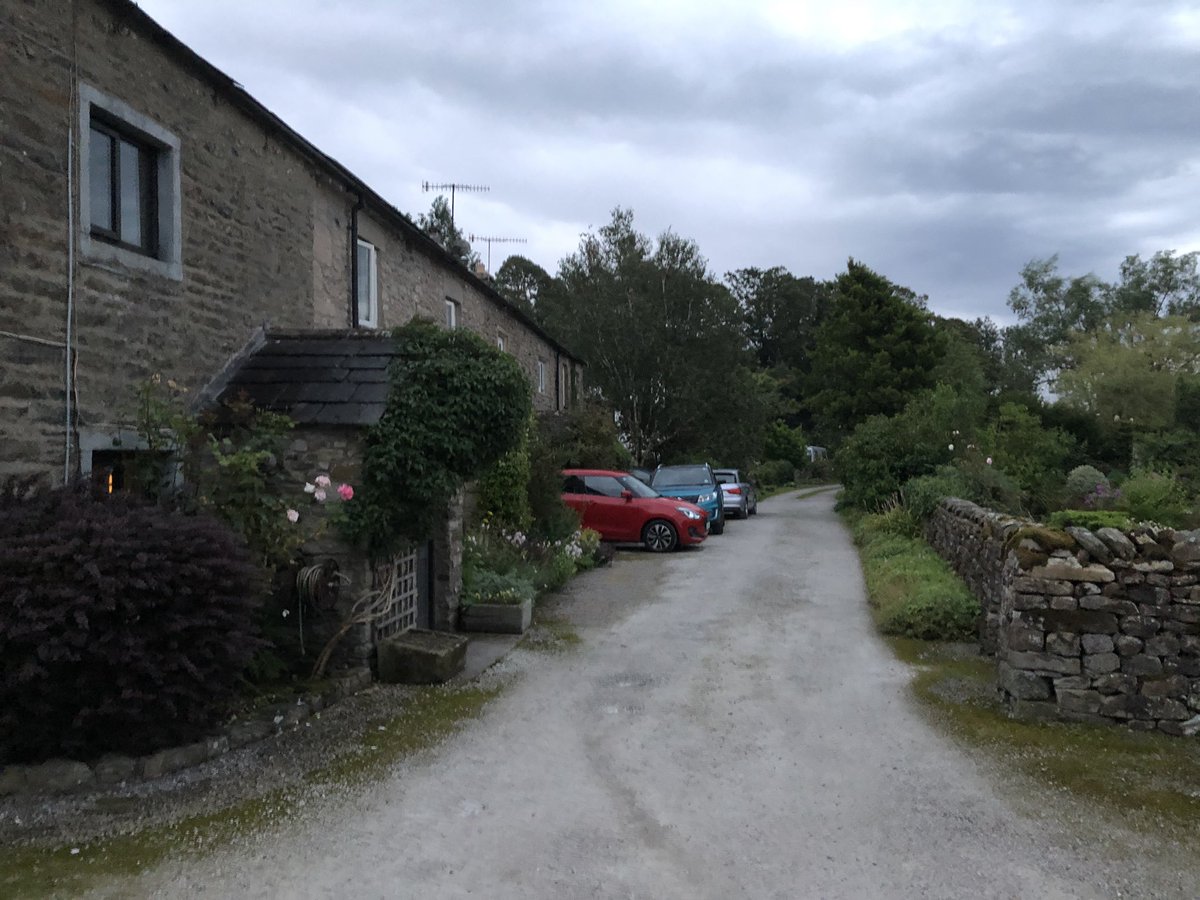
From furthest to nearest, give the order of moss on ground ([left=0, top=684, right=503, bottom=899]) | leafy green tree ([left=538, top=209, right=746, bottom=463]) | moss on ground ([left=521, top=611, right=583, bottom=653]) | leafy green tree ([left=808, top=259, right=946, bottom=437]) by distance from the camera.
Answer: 1. leafy green tree ([left=808, top=259, right=946, bottom=437])
2. leafy green tree ([left=538, top=209, right=746, bottom=463])
3. moss on ground ([left=521, top=611, right=583, bottom=653])
4. moss on ground ([left=0, top=684, right=503, bottom=899])

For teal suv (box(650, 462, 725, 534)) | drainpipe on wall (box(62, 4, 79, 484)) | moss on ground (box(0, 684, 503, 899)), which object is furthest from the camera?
teal suv (box(650, 462, 725, 534))

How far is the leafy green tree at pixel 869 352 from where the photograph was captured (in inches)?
1328

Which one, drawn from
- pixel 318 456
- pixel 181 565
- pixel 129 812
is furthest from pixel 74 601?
pixel 318 456

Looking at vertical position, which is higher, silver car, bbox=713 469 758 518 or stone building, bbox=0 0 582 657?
stone building, bbox=0 0 582 657

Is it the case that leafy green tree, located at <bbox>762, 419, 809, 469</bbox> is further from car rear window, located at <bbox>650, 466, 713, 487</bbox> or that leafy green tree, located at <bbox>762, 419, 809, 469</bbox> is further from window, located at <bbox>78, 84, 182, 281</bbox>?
window, located at <bbox>78, 84, 182, 281</bbox>

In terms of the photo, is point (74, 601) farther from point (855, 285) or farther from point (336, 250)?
point (855, 285)

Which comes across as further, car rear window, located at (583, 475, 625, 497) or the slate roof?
car rear window, located at (583, 475, 625, 497)

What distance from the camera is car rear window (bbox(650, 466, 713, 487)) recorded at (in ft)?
72.2

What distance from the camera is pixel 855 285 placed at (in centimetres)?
3519

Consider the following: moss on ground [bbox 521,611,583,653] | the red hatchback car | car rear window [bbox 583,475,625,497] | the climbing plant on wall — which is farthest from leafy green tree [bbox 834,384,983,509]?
the climbing plant on wall

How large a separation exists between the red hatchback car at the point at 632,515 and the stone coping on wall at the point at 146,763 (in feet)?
36.5

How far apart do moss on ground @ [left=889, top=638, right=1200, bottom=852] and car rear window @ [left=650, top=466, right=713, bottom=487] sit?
1446 centimetres

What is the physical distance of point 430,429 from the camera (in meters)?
7.50

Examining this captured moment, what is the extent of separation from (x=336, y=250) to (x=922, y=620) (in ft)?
26.6
